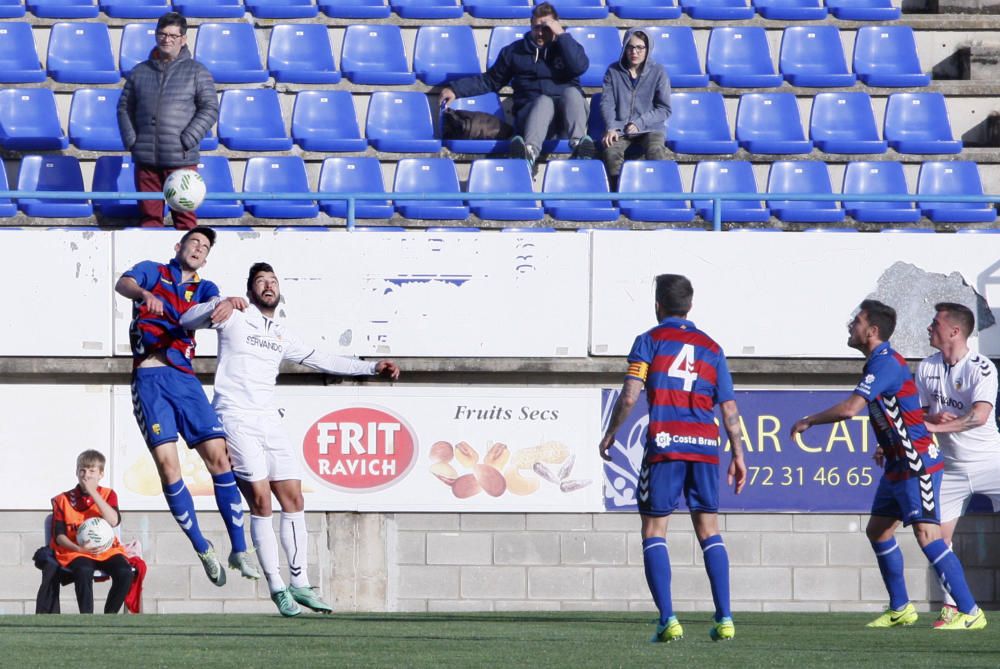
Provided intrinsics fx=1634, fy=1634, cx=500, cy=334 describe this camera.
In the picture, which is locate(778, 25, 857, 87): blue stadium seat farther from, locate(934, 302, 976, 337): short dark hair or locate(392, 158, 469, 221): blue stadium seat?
locate(934, 302, 976, 337): short dark hair

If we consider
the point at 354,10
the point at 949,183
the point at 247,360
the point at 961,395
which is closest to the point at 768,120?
the point at 949,183

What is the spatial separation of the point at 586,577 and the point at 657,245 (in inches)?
101

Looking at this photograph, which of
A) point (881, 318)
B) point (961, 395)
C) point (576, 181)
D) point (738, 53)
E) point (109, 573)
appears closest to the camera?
point (881, 318)

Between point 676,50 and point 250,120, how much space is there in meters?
4.07

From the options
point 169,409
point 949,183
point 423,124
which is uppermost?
point 423,124

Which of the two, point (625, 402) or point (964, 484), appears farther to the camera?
point (964, 484)

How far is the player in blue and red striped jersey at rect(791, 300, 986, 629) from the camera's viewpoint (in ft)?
28.9

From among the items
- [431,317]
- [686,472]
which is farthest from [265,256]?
[686,472]

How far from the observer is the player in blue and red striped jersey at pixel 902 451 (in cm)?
882

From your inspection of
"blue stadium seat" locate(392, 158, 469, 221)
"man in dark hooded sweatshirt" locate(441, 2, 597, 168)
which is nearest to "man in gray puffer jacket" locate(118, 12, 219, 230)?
"blue stadium seat" locate(392, 158, 469, 221)

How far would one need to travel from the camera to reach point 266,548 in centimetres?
966

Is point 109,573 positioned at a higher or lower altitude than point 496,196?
lower

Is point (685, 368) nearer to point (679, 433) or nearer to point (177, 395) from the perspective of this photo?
point (679, 433)

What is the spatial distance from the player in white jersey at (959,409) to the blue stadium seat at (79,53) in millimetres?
8234
